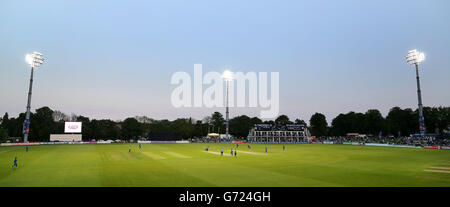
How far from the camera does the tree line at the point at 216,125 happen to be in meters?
110

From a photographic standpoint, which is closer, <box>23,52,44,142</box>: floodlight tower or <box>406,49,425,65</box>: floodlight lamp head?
<box>406,49,425,65</box>: floodlight lamp head

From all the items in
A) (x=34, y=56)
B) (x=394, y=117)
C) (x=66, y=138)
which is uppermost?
(x=34, y=56)

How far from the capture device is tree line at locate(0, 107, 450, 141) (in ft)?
360

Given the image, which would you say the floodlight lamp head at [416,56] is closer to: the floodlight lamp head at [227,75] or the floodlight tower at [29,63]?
the floodlight lamp head at [227,75]

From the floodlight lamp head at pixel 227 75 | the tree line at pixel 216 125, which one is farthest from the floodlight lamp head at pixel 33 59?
the floodlight lamp head at pixel 227 75

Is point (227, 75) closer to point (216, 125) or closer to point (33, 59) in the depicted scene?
point (33, 59)

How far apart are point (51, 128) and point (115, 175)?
111 m

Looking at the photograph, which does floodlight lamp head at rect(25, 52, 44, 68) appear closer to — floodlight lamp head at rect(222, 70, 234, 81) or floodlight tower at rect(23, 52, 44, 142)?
floodlight tower at rect(23, 52, 44, 142)

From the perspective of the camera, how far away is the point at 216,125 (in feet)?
571

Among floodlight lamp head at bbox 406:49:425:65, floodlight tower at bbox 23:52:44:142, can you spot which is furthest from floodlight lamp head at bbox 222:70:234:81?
floodlight tower at bbox 23:52:44:142

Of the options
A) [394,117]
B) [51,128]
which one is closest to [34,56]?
[51,128]

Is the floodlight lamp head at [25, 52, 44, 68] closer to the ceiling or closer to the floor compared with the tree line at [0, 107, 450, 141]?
closer to the ceiling
